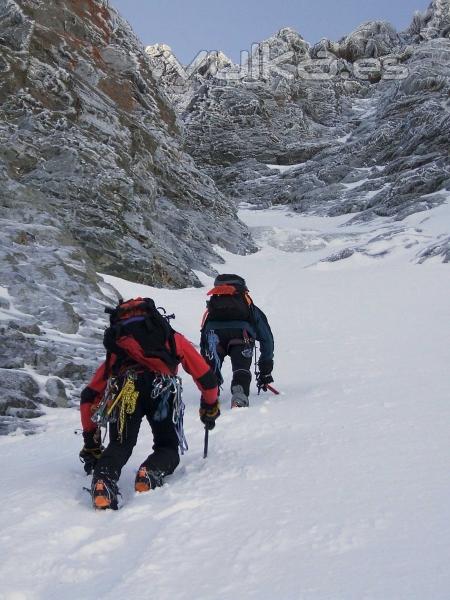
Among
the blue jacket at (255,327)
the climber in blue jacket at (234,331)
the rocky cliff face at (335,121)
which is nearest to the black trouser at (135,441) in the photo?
the climber in blue jacket at (234,331)

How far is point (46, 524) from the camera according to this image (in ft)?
13.0

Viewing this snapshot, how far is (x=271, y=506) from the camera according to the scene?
3775mm

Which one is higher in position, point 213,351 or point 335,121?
point 335,121

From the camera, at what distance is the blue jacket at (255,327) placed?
8.14m

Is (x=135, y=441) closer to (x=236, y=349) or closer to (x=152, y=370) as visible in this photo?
(x=152, y=370)

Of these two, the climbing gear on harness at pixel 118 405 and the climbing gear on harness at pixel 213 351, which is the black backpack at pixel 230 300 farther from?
the climbing gear on harness at pixel 118 405

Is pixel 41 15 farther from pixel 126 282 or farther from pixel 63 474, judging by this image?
pixel 63 474

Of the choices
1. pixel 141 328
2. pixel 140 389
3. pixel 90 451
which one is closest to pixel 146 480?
pixel 90 451

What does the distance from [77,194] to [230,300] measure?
604 inches

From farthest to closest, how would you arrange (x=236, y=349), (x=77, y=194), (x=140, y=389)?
(x=77, y=194), (x=236, y=349), (x=140, y=389)

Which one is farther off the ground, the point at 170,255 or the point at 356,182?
the point at 356,182

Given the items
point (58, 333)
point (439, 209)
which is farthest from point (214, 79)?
point (58, 333)

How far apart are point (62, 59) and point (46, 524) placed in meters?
29.5

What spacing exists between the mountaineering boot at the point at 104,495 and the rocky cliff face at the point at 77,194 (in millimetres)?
3834
